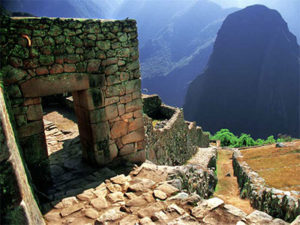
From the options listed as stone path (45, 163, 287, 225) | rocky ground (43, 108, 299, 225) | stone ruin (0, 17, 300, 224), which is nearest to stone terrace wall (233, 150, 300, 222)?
stone ruin (0, 17, 300, 224)

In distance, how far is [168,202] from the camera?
3.67 m

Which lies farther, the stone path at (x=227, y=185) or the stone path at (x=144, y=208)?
the stone path at (x=227, y=185)

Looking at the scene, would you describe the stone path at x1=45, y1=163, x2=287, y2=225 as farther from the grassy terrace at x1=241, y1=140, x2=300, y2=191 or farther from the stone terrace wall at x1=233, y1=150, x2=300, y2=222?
the grassy terrace at x1=241, y1=140, x2=300, y2=191

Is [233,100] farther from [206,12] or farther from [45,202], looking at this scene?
[206,12]

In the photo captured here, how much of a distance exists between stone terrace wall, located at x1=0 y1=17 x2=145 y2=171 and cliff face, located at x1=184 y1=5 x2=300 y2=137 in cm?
7551

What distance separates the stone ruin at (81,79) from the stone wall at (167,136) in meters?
4.66

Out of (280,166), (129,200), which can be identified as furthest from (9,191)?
(280,166)

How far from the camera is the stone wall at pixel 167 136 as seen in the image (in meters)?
11.4

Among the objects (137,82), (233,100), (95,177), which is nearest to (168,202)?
(95,177)

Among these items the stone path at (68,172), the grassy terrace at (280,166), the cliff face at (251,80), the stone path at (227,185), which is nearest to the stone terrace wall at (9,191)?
the stone path at (68,172)

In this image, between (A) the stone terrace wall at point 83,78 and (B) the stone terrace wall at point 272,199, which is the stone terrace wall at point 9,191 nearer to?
(A) the stone terrace wall at point 83,78

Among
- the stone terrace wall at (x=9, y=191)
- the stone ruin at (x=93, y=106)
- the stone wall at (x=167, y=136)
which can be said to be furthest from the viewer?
the stone wall at (x=167, y=136)

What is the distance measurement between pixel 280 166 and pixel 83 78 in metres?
11.6

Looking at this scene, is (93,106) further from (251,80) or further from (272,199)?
(251,80)
